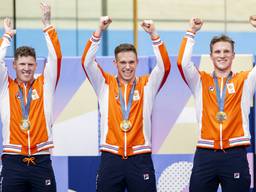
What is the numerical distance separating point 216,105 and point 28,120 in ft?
5.20

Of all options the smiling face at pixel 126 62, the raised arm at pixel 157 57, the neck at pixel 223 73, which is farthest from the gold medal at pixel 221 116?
the smiling face at pixel 126 62

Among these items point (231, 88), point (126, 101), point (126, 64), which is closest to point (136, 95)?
point (126, 101)

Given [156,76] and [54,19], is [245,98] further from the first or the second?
[54,19]

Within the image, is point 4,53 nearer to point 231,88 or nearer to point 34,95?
point 34,95

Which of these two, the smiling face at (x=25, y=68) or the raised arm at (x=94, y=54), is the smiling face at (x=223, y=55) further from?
the smiling face at (x=25, y=68)

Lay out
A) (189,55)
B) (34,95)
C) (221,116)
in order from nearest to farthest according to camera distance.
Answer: (221,116) → (189,55) → (34,95)

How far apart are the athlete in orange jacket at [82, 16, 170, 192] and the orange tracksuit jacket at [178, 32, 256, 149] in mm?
226

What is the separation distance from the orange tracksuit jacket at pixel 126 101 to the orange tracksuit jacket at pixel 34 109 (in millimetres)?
319

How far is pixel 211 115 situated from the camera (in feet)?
16.9

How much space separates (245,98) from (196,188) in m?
0.85

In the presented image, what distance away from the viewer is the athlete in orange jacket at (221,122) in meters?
5.09

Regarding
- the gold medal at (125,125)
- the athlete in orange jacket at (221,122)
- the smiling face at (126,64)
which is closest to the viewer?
the athlete in orange jacket at (221,122)

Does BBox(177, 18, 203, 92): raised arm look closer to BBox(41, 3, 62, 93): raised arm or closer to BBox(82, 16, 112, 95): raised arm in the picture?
BBox(82, 16, 112, 95): raised arm

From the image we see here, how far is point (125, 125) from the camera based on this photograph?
5.19 m
